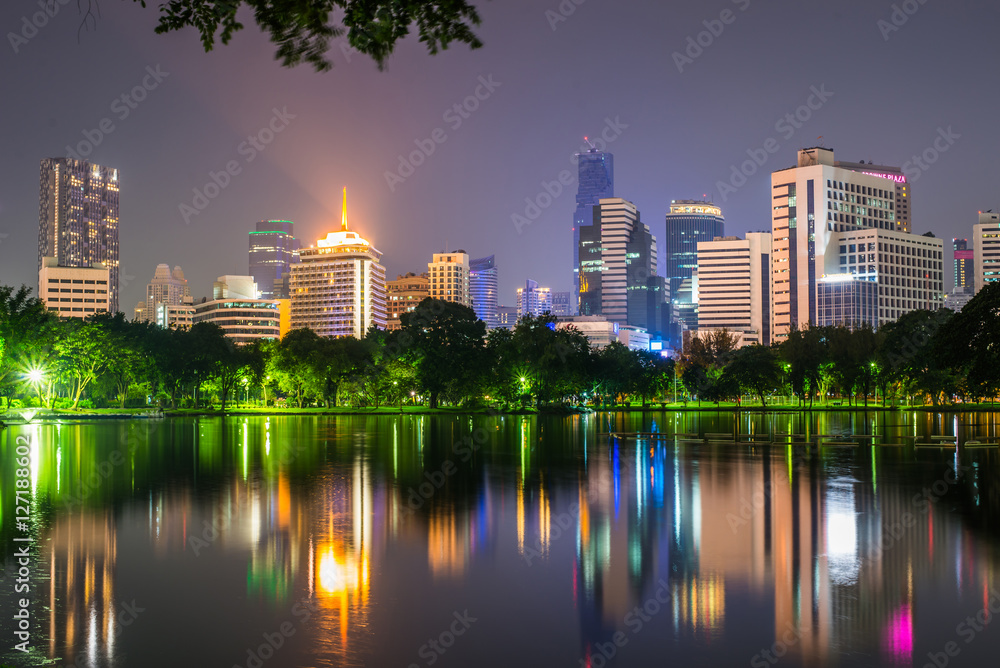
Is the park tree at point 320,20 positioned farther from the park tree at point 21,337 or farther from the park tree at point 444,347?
the park tree at point 444,347

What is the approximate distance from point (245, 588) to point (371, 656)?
3.84m

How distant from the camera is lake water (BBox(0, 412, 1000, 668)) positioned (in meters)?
9.43

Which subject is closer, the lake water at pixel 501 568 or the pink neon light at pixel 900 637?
the pink neon light at pixel 900 637

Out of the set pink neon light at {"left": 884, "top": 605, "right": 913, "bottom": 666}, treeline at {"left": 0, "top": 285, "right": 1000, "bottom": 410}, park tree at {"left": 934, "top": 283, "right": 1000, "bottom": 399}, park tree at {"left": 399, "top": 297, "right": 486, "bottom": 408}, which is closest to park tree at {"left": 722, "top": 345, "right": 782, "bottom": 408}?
treeline at {"left": 0, "top": 285, "right": 1000, "bottom": 410}

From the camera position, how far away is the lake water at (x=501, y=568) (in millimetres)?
9430

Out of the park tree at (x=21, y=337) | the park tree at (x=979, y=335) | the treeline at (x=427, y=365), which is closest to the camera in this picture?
the park tree at (x=979, y=335)

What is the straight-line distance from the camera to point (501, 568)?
13.2 m

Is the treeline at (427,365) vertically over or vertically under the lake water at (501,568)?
over

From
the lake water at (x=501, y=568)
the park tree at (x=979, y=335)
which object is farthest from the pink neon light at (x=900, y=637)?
the park tree at (x=979, y=335)

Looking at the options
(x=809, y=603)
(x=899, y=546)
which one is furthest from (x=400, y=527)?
(x=899, y=546)

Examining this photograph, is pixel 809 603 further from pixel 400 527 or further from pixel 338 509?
Result: pixel 338 509

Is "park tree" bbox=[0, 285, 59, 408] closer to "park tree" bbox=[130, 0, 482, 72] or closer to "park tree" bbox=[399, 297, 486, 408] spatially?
"park tree" bbox=[399, 297, 486, 408]

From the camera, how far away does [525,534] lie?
52.5 ft

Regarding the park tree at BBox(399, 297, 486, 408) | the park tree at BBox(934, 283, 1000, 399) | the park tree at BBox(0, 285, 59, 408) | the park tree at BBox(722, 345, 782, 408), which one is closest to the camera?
the park tree at BBox(934, 283, 1000, 399)
